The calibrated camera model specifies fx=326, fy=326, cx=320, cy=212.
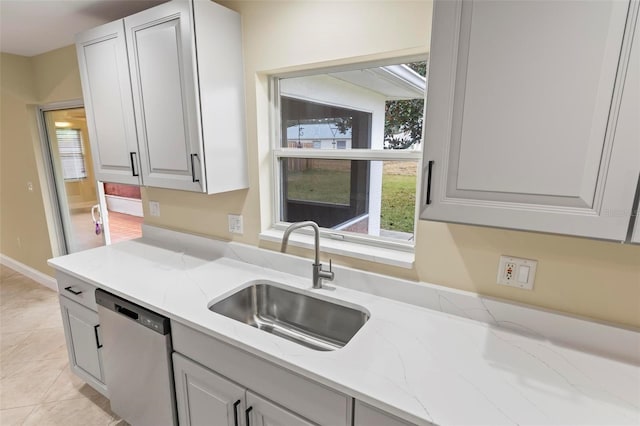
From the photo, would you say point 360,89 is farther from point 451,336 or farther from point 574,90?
point 451,336

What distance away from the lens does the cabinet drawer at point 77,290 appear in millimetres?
1742

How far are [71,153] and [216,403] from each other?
131 inches

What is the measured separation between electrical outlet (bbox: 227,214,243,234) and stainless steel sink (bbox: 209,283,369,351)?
427 millimetres

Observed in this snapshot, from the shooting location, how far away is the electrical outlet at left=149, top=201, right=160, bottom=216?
233cm

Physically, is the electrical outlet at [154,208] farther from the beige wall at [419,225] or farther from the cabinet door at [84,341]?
the cabinet door at [84,341]

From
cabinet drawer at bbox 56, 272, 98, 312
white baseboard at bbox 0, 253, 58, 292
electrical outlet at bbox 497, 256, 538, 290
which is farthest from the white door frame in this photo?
electrical outlet at bbox 497, 256, 538, 290

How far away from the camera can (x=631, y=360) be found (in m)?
1.06

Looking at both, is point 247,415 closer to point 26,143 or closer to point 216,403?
point 216,403

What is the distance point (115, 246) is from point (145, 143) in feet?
2.69

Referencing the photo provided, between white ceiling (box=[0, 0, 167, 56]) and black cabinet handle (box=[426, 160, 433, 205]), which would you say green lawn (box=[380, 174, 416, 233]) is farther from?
white ceiling (box=[0, 0, 167, 56])

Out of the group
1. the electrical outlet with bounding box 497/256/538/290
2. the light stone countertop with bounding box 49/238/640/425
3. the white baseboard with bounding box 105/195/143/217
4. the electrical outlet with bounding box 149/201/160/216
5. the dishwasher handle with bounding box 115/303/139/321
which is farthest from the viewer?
the white baseboard with bounding box 105/195/143/217

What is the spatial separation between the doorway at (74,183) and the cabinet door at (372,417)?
124 inches

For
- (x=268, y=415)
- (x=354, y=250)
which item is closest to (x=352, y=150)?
(x=354, y=250)

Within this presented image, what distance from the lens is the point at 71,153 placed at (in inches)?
134
